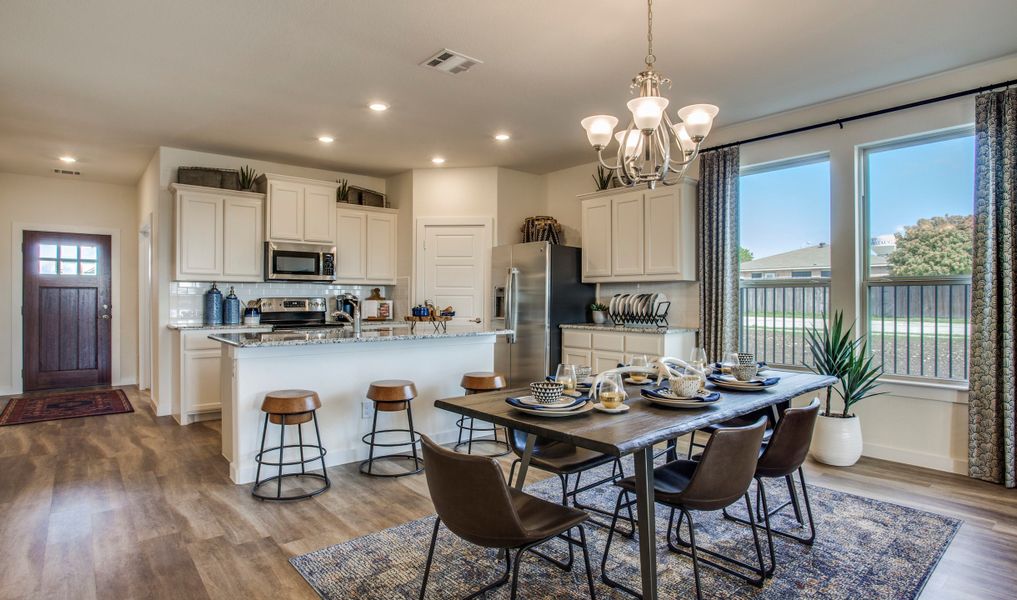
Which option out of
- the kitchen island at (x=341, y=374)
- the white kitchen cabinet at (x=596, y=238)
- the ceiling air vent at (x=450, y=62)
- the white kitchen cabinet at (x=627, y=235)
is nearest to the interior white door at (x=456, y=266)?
the white kitchen cabinet at (x=596, y=238)

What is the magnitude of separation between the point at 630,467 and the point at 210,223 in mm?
4576

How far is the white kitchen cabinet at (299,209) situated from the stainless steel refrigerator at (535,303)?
1945mm

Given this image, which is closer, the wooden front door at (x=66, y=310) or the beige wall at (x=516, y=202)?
the beige wall at (x=516, y=202)

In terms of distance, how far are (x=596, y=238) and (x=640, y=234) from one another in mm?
548

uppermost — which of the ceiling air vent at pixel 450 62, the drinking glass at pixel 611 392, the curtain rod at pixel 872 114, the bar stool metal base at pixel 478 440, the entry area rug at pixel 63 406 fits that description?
the ceiling air vent at pixel 450 62

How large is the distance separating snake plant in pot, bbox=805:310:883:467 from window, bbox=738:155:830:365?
42cm

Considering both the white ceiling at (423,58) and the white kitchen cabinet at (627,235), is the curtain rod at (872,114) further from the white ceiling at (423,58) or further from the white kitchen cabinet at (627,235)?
the white kitchen cabinet at (627,235)

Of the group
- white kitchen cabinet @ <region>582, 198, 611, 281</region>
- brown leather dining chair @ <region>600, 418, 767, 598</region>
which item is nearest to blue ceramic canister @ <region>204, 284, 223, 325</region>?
white kitchen cabinet @ <region>582, 198, 611, 281</region>

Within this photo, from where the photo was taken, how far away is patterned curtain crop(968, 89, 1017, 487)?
3402mm

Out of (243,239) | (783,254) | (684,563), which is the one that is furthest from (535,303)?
(684,563)

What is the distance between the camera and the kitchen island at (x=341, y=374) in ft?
11.4

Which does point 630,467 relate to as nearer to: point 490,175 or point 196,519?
point 196,519

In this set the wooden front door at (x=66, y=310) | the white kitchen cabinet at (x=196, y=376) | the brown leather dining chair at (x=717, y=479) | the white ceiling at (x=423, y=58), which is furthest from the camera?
the wooden front door at (x=66, y=310)

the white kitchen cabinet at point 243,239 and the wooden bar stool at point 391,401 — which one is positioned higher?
the white kitchen cabinet at point 243,239
